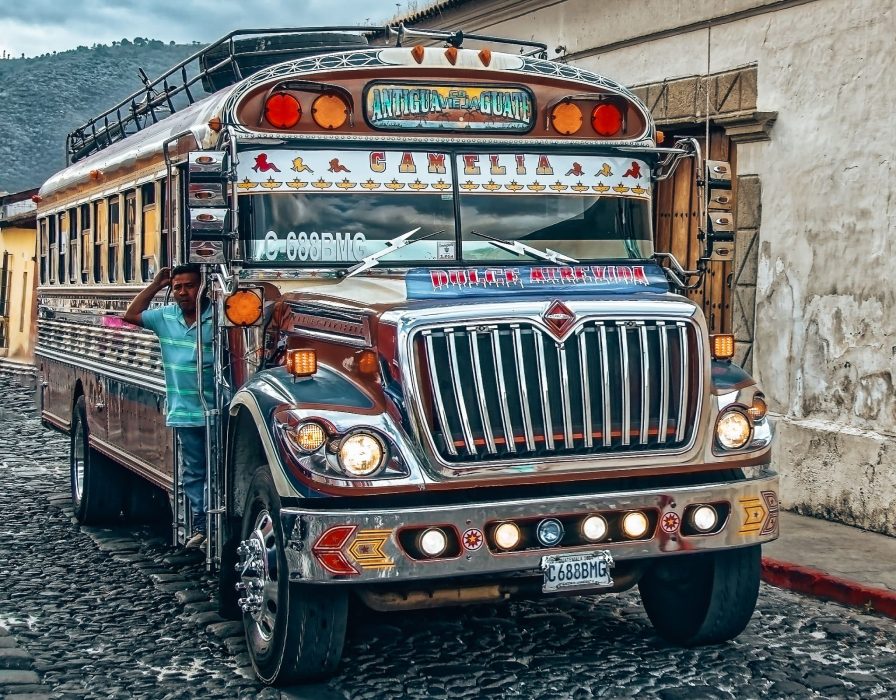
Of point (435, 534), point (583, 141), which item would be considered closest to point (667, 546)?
point (435, 534)

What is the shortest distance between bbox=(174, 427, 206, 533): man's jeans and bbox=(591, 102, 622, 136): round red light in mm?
2391

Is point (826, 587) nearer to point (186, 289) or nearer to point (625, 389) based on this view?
point (625, 389)

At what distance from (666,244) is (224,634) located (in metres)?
6.04

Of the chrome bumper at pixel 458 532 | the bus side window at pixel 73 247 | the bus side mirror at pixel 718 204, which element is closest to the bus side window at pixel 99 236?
the bus side window at pixel 73 247

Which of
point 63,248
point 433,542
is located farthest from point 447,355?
point 63,248

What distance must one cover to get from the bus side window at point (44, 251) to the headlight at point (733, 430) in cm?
714

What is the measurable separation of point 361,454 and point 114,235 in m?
4.15

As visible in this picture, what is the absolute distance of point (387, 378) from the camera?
5.33 m

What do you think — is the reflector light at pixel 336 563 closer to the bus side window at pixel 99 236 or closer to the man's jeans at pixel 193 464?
the man's jeans at pixel 193 464

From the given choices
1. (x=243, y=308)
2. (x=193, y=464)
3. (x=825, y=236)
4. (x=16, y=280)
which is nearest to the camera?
(x=243, y=308)

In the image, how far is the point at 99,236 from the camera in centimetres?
926

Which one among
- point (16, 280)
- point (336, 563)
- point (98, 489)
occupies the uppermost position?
point (16, 280)

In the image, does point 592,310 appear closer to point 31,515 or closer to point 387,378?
point 387,378

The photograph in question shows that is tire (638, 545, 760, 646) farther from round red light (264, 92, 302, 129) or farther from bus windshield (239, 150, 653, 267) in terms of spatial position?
round red light (264, 92, 302, 129)
